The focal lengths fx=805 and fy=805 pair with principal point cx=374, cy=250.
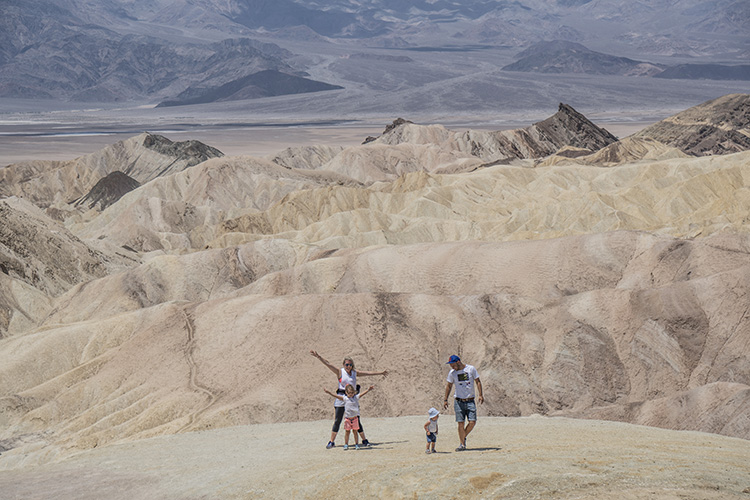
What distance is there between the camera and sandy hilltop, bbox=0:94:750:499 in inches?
586

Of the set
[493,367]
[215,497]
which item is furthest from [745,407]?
[215,497]

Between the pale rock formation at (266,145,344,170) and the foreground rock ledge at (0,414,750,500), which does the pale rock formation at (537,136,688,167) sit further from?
the foreground rock ledge at (0,414,750,500)

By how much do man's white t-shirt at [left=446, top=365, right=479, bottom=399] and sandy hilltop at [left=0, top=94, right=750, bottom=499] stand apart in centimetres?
128

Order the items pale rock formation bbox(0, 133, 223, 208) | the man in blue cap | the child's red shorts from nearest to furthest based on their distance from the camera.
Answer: the man in blue cap, the child's red shorts, pale rock formation bbox(0, 133, 223, 208)

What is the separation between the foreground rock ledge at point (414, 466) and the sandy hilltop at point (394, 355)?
64 mm

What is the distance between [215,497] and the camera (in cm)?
1417

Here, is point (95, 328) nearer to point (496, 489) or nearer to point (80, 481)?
point (80, 481)

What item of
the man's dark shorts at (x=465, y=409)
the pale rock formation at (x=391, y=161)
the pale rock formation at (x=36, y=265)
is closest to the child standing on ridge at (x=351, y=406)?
the man's dark shorts at (x=465, y=409)

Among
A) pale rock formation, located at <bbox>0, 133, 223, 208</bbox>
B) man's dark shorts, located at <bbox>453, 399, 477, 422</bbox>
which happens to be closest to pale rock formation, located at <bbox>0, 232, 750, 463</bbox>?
man's dark shorts, located at <bbox>453, 399, 477, 422</bbox>

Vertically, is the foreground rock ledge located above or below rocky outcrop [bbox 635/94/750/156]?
below

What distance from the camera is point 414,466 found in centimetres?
1402

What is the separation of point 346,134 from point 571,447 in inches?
7324

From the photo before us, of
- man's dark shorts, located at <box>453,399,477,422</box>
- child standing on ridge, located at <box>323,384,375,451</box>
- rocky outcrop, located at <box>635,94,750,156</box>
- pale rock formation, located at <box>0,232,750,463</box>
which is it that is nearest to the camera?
man's dark shorts, located at <box>453,399,477,422</box>

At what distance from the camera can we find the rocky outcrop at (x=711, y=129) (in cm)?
11750
